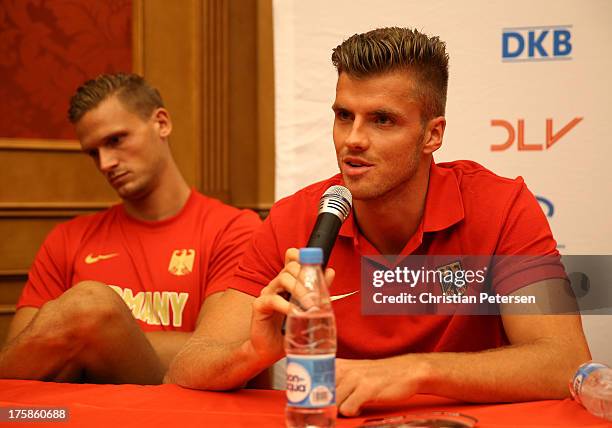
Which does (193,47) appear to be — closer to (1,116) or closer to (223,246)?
(1,116)

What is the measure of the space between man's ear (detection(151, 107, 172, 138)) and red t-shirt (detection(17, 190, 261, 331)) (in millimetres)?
234

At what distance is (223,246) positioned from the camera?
6.79 feet

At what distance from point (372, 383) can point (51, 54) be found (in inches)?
74.6

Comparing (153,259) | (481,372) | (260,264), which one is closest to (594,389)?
(481,372)

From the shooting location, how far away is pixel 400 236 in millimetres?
1440

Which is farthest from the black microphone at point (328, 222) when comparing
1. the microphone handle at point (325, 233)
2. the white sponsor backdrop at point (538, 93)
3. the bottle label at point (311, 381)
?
the white sponsor backdrop at point (538, 93)

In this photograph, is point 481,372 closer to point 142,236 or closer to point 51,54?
point 142,236

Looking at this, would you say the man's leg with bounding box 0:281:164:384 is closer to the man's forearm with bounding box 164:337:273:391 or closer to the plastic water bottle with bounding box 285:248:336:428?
the man's forearm with bounding box 164:337:273:391

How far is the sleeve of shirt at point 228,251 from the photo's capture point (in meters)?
2.00

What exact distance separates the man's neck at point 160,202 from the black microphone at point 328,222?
1.17 metres

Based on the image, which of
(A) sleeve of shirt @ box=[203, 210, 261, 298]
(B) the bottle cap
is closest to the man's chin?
(A) sleeve of shirt @ box=[203, 210, 261, 298]

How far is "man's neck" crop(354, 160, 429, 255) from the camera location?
1430mm

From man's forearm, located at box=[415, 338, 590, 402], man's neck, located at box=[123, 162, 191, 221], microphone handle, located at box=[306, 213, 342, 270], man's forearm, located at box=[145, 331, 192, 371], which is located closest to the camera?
microphone handle, located at box=[306, 213, 342, 270]

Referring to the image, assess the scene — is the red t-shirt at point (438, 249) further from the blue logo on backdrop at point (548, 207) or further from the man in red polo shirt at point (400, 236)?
the blue logo on backdrop at point (548, 207)
